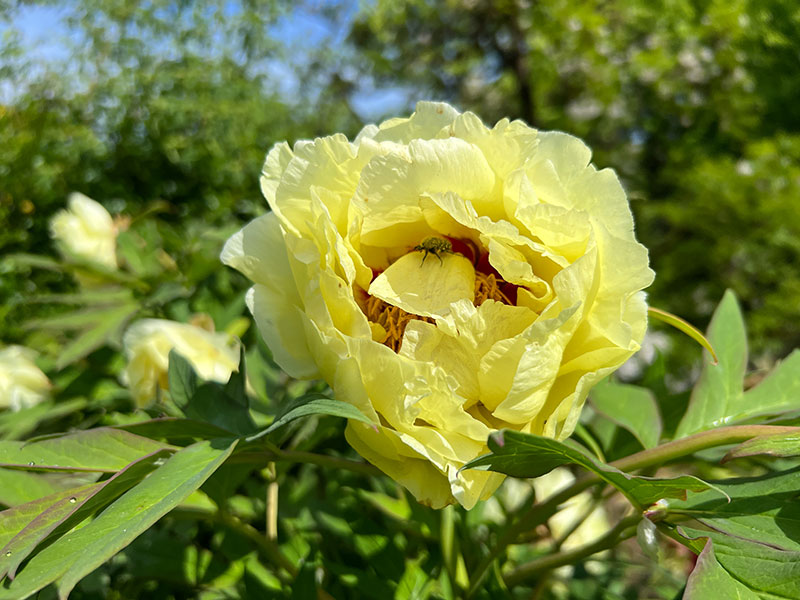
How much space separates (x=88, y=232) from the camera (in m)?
1.25

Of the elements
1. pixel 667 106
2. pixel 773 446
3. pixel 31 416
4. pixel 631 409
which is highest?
pixel 773 446

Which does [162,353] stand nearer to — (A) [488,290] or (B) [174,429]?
(B) [174,429]

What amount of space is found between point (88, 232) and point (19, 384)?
14.6 inches

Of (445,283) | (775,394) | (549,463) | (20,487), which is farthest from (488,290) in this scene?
(20,487)

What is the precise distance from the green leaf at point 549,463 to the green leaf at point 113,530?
168 mm

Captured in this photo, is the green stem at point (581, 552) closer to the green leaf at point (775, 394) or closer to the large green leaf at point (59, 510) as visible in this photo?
the green leaf at point (775, 394)

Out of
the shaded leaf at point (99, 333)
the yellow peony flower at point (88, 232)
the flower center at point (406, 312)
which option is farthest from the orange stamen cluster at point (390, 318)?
the yellow peony flower at point (88, 232)

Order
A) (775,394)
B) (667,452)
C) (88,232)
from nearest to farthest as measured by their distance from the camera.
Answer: (667,452), (775,394), (88,232)

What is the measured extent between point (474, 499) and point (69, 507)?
253 millimetres

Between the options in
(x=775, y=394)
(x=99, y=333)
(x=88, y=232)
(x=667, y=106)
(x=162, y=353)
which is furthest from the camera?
(x=667, y=106)

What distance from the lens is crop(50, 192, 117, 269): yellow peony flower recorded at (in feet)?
4.01

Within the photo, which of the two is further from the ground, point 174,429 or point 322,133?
point 174,429

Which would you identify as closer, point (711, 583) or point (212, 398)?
point (711, 583)

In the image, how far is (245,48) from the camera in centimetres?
244
